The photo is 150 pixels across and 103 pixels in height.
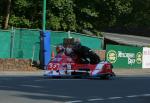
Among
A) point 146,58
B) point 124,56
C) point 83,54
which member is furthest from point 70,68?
point 146,58

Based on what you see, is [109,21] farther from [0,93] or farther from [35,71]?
[0,93]

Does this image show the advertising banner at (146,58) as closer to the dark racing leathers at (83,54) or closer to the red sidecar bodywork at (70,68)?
the red sidecar bodywork at (70,68)

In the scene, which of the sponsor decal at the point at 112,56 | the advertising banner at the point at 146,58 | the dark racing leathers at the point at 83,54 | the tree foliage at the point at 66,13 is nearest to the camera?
the dark racing leathers at the point at 83,54

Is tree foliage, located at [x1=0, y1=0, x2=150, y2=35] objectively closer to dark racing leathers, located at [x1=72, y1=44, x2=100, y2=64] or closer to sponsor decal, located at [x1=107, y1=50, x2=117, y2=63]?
sponsor decal, located at [x1=107, y1=50, x2=117, y2=63]

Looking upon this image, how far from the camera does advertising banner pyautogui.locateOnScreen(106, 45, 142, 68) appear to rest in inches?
1778

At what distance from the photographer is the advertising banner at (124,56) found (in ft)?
148

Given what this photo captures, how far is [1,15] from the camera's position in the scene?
43438mm

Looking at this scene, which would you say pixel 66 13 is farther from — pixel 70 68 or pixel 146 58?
pixel 70 68

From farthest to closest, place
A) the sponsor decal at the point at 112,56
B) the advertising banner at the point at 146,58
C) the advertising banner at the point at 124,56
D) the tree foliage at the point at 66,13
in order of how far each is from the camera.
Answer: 1. the advertising banner at the point at 146,58
2. the advertising banner at the point at 124,56
3. the sponsor decal at the point at 112,56
4. the tree foliage at the point at 66,13

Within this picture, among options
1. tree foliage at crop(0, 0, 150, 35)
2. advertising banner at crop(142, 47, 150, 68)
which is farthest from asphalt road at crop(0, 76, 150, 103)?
advertising banner at crop(142, 47, 150, 68)

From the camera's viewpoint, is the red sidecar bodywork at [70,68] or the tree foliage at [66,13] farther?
the tree foliage at [66,13]

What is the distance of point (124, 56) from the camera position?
46156 millimetres

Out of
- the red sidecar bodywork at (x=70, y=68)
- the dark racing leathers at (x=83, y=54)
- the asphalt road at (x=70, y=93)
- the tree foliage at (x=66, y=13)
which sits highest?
the tree foliage at (x=66, y=13)

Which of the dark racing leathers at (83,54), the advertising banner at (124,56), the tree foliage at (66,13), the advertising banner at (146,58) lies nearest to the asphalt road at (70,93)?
the dark racing leathers at (83,54)
